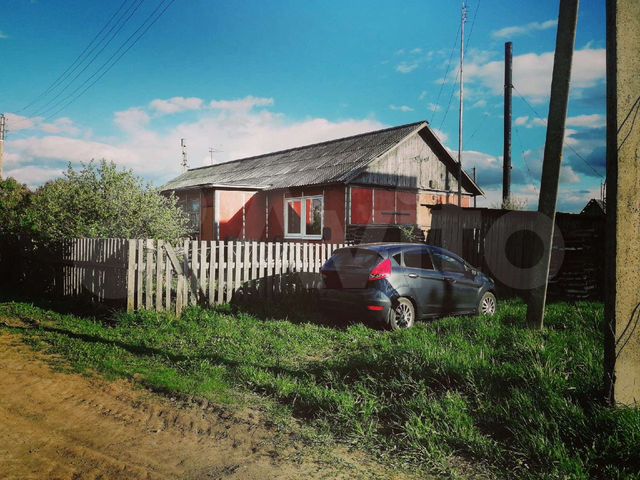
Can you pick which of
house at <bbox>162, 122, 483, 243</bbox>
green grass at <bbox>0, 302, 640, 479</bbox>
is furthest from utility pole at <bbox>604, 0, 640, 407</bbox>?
house at <bbox>162, 122, 483, 243</bbox>

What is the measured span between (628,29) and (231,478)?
4618 millimetres

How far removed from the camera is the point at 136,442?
3.44 m

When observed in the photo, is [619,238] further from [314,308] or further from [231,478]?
[314,308]

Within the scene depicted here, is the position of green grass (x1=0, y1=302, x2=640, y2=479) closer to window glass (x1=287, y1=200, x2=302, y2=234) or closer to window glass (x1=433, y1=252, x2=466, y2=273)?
window glass (x1=433, y1=252, x2=466, y2=273)

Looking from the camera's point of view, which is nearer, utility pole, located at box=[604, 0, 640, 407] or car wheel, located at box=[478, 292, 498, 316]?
utility pole, located at box=[604, 0, 640, 407]

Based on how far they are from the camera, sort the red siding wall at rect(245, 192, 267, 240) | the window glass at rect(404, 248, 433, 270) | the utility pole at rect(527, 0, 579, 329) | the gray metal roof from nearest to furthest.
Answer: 1. the utility pole at rect(527, 0, 579, 329)
2. the window glass at rect(404, 248, 433, 270)
3. the gray metal roof
4. the red siding wall at rect(245, 192, 267, 240)

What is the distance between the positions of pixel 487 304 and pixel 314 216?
11627 millimetres

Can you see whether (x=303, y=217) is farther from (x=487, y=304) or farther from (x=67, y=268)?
(x=487, y=304)

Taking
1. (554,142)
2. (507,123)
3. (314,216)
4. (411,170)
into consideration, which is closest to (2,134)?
(314,216)

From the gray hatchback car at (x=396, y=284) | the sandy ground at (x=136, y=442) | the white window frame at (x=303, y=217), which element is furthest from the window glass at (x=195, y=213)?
the sandy ground at (x=136, y=442)

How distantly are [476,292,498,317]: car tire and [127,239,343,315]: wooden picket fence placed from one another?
3.68 meters

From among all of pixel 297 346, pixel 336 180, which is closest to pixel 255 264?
pixel 297 346

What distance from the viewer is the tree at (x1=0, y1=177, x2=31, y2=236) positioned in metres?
13.9

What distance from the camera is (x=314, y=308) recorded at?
926 cm
